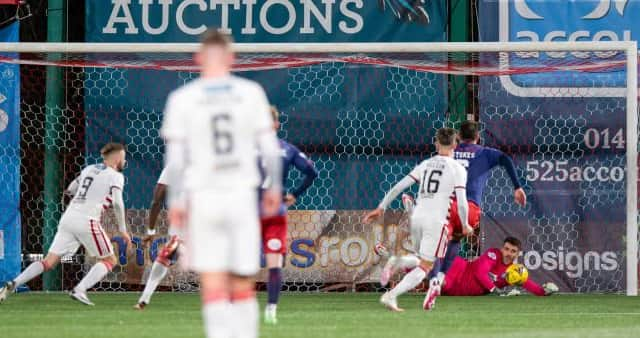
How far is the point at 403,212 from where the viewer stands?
16.3 meters

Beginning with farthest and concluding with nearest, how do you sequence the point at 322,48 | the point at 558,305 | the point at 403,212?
the point at 403,212
the point at 322,48
the point at 558,305

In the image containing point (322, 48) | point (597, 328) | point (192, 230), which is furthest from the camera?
point (322, 48)

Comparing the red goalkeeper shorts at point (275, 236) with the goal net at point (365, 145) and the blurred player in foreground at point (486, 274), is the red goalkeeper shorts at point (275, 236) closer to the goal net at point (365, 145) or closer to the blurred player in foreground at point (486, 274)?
the blurred player in foreground at point (486, 274)

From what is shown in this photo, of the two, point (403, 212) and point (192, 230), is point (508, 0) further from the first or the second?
point (192, 230)

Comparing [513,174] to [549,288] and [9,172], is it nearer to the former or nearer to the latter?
[549,288]

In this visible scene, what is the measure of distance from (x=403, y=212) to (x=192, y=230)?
928 cm

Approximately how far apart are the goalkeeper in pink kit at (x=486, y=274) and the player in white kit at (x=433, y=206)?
2.73m

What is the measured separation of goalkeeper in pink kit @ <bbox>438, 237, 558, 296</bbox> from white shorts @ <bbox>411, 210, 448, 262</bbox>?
2.80m

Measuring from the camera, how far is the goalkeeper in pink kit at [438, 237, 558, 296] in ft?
50.9

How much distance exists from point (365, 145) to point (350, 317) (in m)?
4.92

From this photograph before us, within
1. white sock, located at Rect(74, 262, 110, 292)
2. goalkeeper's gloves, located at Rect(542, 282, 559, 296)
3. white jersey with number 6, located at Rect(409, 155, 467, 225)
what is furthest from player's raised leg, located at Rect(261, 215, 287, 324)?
goalkeeper's gloves, located at Rect(542, 282, 559, 296)

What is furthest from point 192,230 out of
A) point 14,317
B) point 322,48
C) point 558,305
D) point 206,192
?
point 322,48

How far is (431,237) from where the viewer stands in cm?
1268

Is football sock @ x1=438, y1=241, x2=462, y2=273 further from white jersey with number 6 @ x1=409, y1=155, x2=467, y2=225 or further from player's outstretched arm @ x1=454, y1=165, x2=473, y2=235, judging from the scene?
player's outstretched arm @ x1=454, y1=165, x2=473, y2=235
